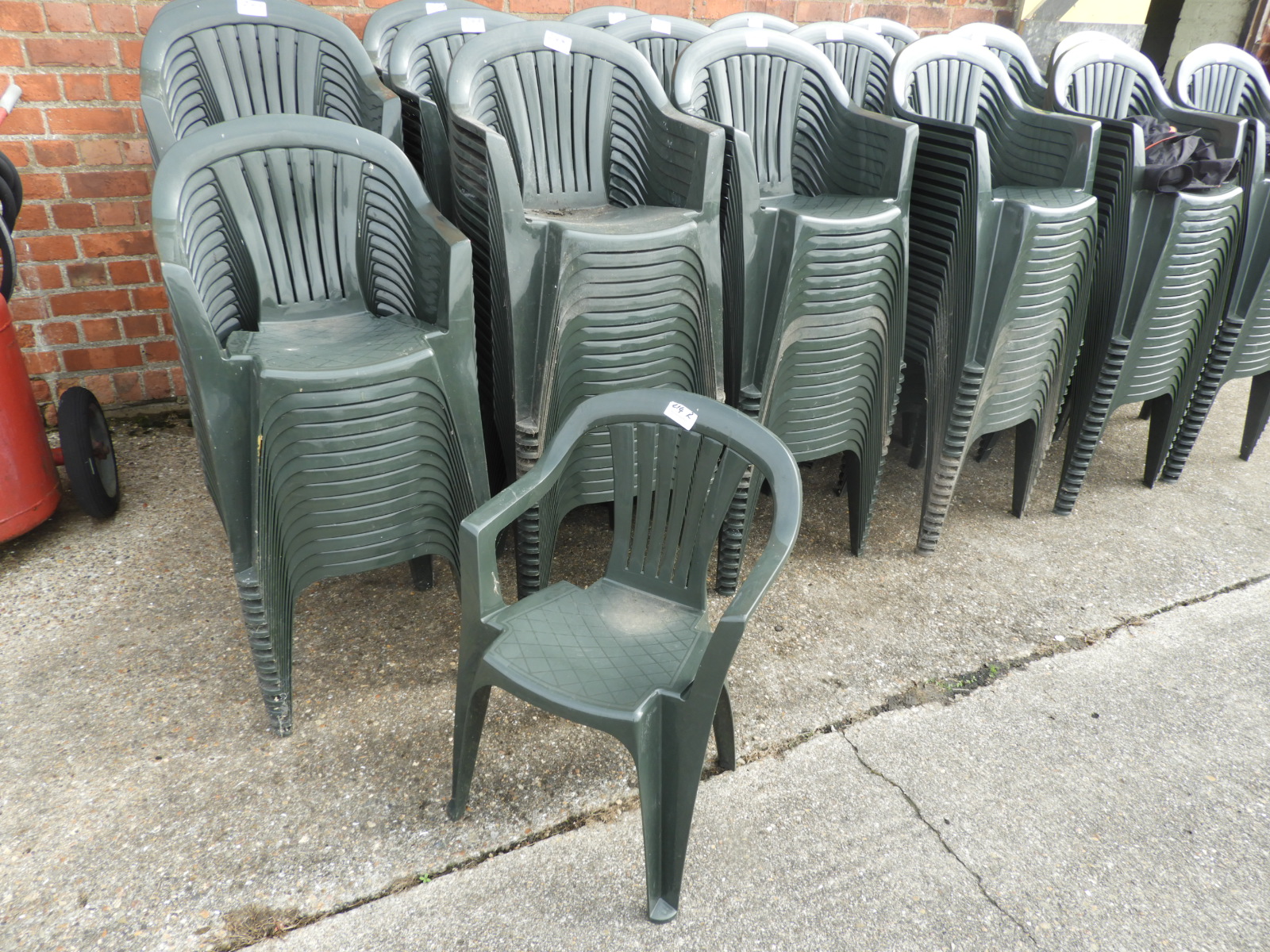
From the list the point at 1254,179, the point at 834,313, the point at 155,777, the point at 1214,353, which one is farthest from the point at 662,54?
the point at 155,777

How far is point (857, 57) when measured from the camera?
3531 millimetres

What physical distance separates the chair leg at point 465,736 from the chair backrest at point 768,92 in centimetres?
189

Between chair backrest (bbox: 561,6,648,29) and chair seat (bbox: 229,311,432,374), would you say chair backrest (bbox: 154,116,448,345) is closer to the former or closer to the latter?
chair seat (bbox: 229,311,432,374)

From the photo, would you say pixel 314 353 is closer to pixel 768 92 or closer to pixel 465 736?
pixel 465 736

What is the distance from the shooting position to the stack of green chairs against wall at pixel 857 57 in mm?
3453

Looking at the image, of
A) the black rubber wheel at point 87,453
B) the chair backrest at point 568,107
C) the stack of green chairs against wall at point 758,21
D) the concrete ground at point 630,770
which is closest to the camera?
the concrete ground at point 630,770

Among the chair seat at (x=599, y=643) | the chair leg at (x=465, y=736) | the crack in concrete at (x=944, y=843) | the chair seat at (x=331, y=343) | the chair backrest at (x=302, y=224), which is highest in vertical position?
the chair backrest at (x=302, y=224)

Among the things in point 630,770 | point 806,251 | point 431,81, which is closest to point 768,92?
point 806,251

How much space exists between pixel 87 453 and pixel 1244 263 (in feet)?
13.6

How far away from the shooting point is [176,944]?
1713 mm

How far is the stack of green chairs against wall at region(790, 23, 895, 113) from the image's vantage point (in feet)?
11.3

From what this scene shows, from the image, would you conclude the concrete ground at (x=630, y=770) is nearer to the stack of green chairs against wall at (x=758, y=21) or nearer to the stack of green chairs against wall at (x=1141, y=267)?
the stack of green chairs against wall at (x=1141, y=267)

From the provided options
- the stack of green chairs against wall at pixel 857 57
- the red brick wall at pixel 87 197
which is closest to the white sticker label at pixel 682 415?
the stack of green chairs against wall at pixel 857 57

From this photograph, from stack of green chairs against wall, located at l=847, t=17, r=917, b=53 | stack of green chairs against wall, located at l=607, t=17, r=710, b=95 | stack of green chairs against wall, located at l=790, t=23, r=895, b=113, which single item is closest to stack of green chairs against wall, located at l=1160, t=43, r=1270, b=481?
stack of green chairs against wall, located at l=847, t=17, r=917, b=53
